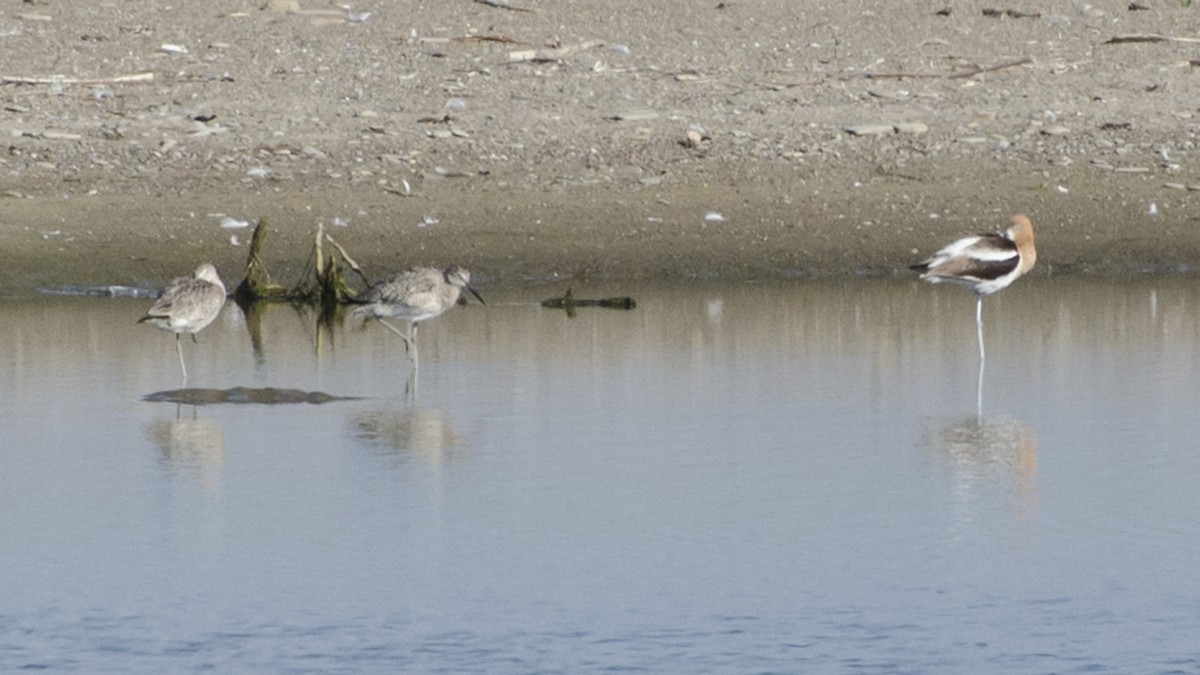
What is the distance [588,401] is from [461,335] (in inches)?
120

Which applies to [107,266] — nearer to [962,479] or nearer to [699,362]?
[699,362]

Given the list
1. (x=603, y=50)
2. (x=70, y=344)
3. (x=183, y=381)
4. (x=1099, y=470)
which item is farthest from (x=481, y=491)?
(x=603, y=50)

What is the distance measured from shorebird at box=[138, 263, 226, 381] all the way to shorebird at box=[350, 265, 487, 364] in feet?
2.97

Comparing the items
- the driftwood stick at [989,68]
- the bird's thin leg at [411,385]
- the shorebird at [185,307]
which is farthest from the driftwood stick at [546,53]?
the bird's thin leg at [411,385]

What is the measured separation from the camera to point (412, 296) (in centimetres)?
1266

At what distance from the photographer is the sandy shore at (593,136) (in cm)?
1625

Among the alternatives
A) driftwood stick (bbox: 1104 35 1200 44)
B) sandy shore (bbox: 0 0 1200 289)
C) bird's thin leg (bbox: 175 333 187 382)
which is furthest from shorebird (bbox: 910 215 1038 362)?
driftwood stick (bbox: 1104 35 1200 44)

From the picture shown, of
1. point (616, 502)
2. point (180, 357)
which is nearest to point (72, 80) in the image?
point (180, 357)

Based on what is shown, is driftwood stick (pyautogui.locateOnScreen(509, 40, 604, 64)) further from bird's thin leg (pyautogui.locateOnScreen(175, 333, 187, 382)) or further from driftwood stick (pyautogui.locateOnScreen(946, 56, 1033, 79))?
bird's thin leg (pyautogui.locateOnScreen(175, 333, 187, 382))

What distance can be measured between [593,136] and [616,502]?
1016 centimetres

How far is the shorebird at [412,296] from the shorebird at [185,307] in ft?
2.97

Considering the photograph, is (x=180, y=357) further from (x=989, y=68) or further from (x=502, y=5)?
(x=989, y=68)

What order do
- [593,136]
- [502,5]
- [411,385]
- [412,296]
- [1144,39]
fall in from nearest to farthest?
[411,385], [412,296], [593,136], [1144,39], [502,5]

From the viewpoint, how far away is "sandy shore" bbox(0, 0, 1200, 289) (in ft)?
53.3
